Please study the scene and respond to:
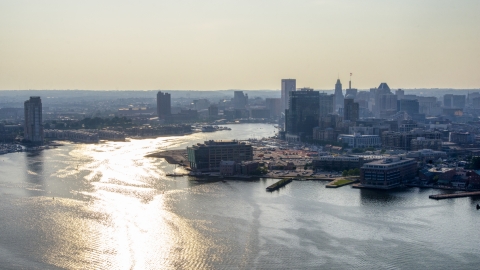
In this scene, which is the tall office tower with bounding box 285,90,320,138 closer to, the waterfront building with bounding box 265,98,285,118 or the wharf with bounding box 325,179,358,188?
the wharf with bounding box 325,179,358,188

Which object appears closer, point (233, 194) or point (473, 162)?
point (233, 194)

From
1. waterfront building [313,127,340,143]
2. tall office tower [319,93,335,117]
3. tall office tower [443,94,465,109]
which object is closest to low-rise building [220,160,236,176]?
waterfront building [313,127,340,143]

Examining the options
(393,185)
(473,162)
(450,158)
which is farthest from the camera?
(450,158)

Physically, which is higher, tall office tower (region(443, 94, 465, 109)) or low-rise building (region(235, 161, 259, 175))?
tall office tower (region(443, 94, 465, 109))

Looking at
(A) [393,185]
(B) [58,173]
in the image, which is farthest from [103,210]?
(A) [393,185]

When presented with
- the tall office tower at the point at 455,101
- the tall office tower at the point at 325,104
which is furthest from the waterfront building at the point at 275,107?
the tall office tower at the point at 455,101

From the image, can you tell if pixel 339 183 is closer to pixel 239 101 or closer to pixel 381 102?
pixel 381 102

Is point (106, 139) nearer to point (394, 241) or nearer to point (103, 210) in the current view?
point (103, 210)
